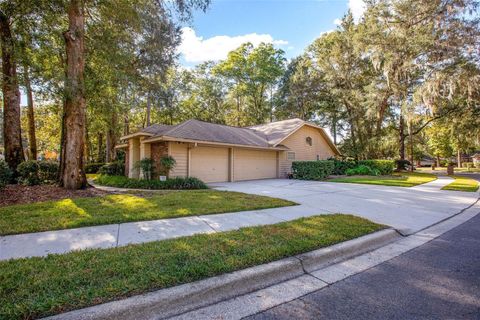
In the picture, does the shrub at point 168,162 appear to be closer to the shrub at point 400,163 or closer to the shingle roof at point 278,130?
the shingle roof at point 278,130

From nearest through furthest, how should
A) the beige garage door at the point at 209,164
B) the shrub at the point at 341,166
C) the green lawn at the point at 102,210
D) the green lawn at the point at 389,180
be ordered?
1. the green lawn at the point at 102,210
2. the green lawn at the point at 389,180
3. the beige garage door at the point at 209,164
4. the shrub at the point at 341,166

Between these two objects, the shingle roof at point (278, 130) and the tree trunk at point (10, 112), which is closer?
the tree trunk at point (10, 112)

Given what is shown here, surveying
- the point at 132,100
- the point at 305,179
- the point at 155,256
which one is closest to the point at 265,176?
the point at 305,179

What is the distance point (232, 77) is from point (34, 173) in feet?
80.2

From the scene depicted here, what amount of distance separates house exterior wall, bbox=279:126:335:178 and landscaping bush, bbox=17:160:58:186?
13.1 m

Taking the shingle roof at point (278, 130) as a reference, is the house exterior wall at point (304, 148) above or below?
below

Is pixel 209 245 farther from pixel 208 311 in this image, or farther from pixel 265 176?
pixel 265 176

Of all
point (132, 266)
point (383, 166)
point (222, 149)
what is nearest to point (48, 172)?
point (222, 149)

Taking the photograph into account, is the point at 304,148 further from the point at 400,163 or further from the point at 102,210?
the point at 102,210

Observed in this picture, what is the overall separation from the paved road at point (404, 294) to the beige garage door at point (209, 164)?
34.3 ft

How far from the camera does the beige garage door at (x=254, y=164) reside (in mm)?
14758

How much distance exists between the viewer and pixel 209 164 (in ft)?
43.8

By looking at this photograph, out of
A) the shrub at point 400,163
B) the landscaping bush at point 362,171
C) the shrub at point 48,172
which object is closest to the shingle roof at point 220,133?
the shrub at point 48,172

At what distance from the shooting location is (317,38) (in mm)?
26391
